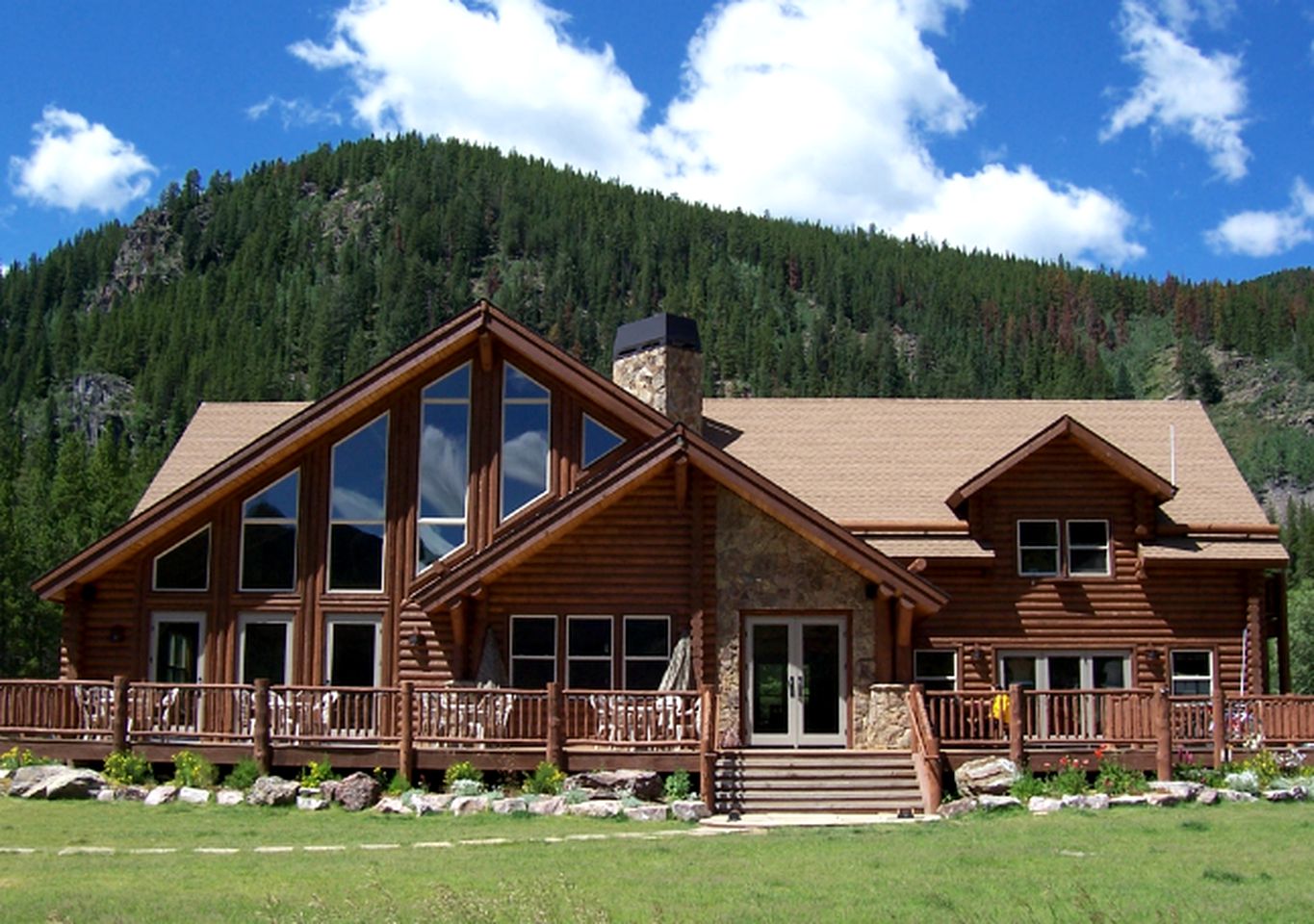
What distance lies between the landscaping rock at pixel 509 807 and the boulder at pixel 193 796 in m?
4.06

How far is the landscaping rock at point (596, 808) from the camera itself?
1759cm

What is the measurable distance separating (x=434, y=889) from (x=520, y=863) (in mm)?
1876

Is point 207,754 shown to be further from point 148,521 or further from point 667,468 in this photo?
point 667,468

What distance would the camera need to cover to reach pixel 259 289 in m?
196

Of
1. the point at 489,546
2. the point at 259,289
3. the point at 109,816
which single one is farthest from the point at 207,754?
the point at 259,289

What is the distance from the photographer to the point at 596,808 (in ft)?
57.9

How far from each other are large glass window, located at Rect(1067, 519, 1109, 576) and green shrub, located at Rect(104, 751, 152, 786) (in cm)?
1526

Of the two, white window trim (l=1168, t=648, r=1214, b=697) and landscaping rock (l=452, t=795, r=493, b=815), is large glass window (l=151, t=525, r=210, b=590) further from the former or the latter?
white window trim (l=1168, t=648, r=1214, b=697)

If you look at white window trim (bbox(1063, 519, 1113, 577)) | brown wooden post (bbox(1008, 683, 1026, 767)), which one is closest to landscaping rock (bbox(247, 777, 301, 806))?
brown wooden post (bbox(1008, 683, 1026, 767))

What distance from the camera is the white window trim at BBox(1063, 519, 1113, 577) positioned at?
955 inches

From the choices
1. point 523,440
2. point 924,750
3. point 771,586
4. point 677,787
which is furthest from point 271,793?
point 924,750

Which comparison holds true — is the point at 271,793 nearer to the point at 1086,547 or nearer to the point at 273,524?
the point at 273,524

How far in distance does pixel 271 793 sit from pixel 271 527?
19.2ft

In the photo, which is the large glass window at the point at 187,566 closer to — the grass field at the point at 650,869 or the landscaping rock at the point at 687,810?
the grass field at the point at 650,869
